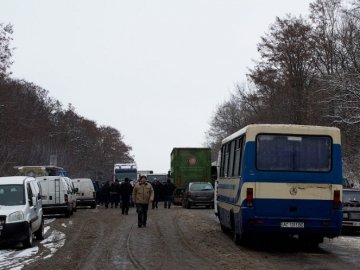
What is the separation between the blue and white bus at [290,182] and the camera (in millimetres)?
15875

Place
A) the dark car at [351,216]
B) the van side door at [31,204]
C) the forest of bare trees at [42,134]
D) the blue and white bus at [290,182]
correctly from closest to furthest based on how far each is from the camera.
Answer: the blue and white bus at [290,182] < the van side door at [31,204] < the dark car at [351,216] < the forest of bare trees at [42,134]

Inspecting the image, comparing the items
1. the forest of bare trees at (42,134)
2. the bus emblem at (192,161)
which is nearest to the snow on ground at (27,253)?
the bus emblem at (192,161)

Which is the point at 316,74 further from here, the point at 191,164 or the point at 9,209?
the point at 9,209

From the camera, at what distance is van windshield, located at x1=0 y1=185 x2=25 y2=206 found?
18094 millimetres

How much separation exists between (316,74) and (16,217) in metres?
39.3

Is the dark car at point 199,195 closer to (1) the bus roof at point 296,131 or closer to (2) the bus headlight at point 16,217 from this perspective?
(2) the bus headlight at point 16,217

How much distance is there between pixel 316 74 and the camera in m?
53.1

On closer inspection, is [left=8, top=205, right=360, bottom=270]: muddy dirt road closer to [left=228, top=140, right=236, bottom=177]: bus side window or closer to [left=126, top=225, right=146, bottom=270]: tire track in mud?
[left=126, top=225, right=146, bottom=270]: tire track in mud

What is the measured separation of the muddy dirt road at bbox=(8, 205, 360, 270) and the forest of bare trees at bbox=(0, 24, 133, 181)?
30473 mm

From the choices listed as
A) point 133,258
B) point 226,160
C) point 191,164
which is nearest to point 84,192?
point 191,164

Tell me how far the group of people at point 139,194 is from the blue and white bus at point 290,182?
7.99 m

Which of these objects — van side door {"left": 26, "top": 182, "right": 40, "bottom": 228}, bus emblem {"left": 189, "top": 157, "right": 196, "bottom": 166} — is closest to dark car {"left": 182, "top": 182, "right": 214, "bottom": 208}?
bus emblem {"left": 189, "top": 157, "right": 196, "bottom": 166}

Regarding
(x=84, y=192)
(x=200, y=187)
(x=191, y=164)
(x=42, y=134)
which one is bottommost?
(x=84, y=192)

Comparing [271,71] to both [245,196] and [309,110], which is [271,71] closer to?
[309,110]
